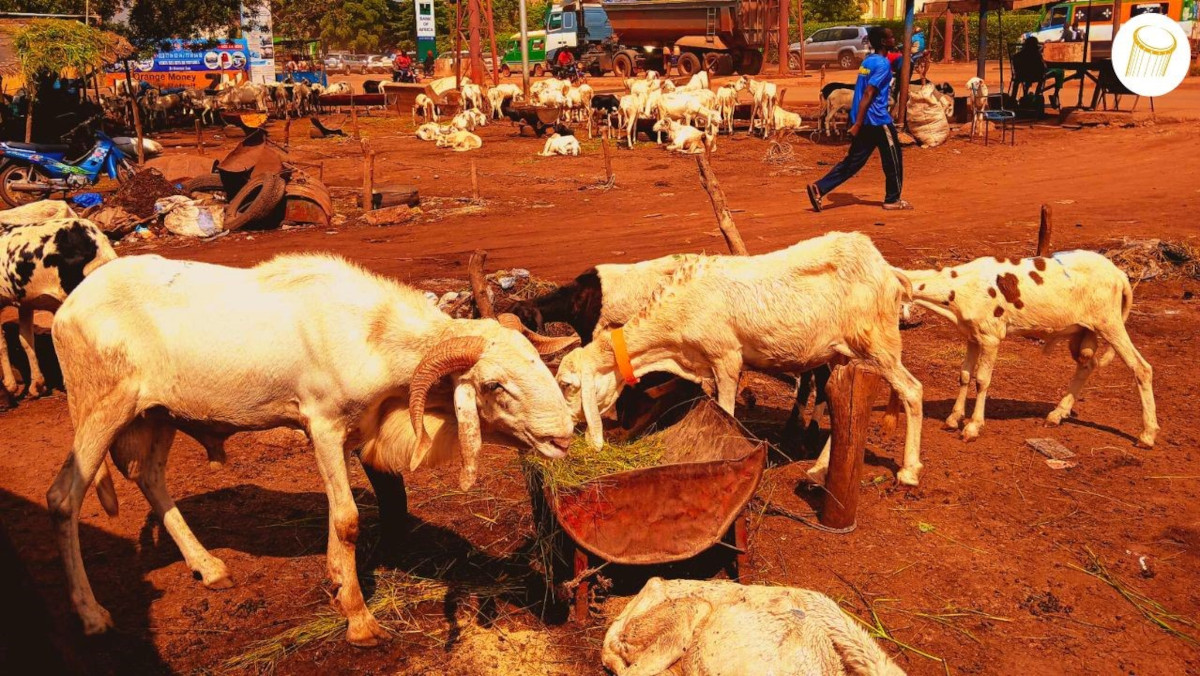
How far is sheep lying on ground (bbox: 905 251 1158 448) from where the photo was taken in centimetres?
661

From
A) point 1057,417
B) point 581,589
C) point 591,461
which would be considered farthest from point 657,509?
point 1057,417

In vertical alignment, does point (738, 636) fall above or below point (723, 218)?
below

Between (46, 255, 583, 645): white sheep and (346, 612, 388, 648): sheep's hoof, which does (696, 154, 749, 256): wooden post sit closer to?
(46, 255, 583, 645): white sheep

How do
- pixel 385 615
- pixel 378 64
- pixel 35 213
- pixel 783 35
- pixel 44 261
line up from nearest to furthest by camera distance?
pixel 385 615 < pixel 44 261 < pixel 35 213 < pixel 783 35 < pixel 378 64

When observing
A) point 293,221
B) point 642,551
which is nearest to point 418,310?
→ point 642,551

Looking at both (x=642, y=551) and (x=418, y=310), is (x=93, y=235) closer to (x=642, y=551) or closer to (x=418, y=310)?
(x=418, y=310)

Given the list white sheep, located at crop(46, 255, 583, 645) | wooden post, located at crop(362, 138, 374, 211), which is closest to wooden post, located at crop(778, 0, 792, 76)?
wooden post, located at crop(362, 138, 374, 211)

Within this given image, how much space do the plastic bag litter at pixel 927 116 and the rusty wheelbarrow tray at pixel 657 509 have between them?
17.2m

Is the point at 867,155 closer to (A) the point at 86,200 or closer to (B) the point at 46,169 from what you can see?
(A) the point at 86,200

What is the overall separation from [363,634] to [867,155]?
37.2ft

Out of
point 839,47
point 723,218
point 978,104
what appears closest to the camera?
point 723,218

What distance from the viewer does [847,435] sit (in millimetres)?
5375

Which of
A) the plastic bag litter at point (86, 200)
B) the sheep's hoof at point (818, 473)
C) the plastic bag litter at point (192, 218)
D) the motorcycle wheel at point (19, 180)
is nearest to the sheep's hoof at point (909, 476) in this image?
the sheep's hoof at point (818, 473)

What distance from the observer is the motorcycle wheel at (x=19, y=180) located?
16406 millimetres
